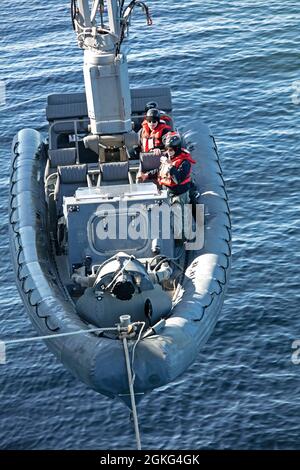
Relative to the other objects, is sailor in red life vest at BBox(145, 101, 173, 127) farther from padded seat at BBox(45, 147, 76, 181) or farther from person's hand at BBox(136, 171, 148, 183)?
person's hand at BBox(136, 171, 148, 183)

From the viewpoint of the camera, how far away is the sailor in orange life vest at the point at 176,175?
2625 cm

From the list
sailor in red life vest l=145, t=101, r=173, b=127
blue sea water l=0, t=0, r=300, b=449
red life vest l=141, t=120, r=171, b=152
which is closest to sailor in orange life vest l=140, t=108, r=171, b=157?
red life vest l=141, t=120, r=171, b=152

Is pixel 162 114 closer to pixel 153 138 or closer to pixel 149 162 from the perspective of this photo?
pixel 153 138

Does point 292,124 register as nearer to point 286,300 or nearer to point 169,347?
point 286,300

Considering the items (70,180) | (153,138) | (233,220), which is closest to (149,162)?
(153,138)

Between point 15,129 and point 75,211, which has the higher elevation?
point 75,211

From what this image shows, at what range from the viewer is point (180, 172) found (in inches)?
1037

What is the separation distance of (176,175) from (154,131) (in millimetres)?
2397

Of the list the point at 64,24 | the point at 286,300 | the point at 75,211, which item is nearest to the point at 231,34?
the point at 64,24

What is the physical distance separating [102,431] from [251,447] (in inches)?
130

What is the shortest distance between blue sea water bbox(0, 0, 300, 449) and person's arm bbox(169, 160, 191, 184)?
14.5 feet

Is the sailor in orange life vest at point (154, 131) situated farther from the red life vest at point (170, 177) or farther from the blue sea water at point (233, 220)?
the blue sea water at point (233, 220)

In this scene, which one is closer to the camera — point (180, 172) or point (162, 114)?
point (180, 172)

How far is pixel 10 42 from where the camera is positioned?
4622 centimetres
